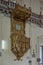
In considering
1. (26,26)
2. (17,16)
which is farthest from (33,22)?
(17,16)

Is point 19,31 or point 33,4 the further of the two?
point 33,4

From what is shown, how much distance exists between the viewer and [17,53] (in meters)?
7.04

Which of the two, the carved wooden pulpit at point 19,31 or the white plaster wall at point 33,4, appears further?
the white plaster wall at point 33,4

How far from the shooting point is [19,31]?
731 centimetres

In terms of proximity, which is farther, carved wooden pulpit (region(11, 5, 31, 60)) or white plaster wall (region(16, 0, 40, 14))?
white plaster wall (region(16, 0, 40, 14))

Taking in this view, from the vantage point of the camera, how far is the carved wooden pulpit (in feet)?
22.7

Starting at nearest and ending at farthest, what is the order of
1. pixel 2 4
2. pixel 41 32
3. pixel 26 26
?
1. pixel 2 4
2. pixel 26 26
3. pixel 41 32

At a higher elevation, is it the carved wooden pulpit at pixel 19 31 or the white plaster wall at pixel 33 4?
the white plaster wall at pixel 33 4

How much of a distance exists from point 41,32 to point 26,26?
985 mm

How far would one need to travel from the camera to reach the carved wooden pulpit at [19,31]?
6.91m

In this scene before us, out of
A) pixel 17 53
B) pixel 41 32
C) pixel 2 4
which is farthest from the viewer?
pixel 41 32

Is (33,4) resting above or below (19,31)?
above

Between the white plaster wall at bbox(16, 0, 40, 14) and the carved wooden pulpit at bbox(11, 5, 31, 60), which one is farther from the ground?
the white plaster wall at bbox(16, 0, 40, 14)

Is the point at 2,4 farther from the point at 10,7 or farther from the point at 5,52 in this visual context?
the point at 5,52
